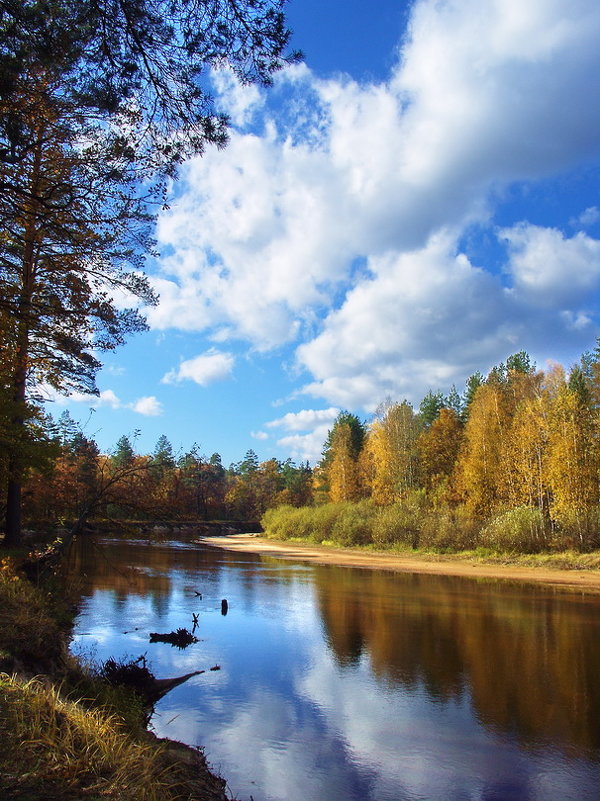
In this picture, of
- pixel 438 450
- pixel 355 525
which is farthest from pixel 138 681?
pixel 438 450

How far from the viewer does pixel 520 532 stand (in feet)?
108

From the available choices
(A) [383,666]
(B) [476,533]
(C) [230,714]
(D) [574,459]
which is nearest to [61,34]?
(C) [230,714]

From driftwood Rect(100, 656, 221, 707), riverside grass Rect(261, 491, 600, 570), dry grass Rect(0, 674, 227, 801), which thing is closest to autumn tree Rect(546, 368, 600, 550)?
riverside grass Rect(261, 491, 600, 570)

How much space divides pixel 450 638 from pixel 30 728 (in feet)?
41.3

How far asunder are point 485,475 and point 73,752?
1487 inches

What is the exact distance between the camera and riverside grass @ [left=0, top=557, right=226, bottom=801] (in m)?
3.73

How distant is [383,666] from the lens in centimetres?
1218

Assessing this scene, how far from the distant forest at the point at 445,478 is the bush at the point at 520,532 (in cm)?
6

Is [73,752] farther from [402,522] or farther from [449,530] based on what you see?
[402,522]

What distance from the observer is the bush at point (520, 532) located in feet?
107

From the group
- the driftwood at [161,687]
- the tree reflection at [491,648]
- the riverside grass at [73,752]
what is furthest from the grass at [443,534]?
the riverside grass at [73,752]

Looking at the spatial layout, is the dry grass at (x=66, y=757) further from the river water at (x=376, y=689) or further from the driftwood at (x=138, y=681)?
the driftwood at (x=138, y=681)

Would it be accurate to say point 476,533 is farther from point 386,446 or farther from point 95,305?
point 95,305

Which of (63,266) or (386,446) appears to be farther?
(386,446)
